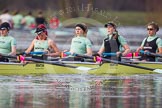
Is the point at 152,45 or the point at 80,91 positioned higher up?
the point at 152,45

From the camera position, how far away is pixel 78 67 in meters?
23.3

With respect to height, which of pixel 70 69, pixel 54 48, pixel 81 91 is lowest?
pixel 81 91

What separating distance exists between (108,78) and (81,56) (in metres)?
1.91

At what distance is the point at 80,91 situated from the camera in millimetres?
18672

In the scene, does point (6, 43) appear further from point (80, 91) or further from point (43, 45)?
point (80, 91)

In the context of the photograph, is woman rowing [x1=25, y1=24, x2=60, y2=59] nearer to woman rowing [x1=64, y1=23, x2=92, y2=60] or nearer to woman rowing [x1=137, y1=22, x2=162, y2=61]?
woman rowing [x1=64, y1=23, x2=92, y2=60]

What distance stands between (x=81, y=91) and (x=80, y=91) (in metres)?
0.02

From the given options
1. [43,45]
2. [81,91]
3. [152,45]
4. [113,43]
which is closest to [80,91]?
[81,91]

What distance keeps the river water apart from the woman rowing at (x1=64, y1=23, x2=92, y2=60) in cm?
143

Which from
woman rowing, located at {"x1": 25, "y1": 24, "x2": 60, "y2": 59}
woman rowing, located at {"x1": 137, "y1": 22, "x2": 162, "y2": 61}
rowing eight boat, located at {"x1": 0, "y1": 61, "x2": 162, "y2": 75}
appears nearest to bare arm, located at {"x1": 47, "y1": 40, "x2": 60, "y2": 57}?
woman rowing, located at {"x1": 25, "y1": 24, "x2": 60, "y2": 59}

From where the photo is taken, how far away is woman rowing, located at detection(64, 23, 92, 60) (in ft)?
79.2

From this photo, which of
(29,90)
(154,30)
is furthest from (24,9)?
(29,90)

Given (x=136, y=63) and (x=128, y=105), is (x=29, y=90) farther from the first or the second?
(x=136, y=63)

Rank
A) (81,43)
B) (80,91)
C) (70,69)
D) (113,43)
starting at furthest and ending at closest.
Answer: (113,43)
(81,43)
(70,69)
(80,91)
